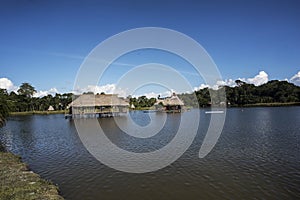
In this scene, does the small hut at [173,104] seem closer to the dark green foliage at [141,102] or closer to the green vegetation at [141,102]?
the green vegetation at [141,102]

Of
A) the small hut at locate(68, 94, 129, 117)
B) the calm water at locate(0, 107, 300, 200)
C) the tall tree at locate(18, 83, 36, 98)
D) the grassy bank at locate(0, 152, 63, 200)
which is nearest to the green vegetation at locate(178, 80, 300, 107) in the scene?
the small hut at locate(68, 94, 129, 117)

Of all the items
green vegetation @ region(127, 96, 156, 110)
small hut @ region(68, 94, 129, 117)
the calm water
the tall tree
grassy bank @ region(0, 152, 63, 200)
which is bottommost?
the calm water

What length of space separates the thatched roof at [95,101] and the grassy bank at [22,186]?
149 feet

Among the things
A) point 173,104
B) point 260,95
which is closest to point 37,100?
point 173,104

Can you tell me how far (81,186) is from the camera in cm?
1112

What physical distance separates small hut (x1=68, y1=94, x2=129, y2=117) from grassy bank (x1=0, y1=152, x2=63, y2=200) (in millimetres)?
45637

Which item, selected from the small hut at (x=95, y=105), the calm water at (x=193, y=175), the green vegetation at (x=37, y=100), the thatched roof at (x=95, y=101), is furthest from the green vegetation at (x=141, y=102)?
the calm water at (x=193, y=175)

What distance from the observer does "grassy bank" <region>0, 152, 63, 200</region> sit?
872 cm

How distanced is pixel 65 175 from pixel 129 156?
16.3ft

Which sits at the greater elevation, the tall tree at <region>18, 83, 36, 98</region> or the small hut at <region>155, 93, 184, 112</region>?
the tall tree at <region>18, 83, 36, 98</region>

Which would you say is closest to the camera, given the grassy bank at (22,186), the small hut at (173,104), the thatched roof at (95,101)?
the grassy bank at (22,186)

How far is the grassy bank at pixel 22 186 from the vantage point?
872cm

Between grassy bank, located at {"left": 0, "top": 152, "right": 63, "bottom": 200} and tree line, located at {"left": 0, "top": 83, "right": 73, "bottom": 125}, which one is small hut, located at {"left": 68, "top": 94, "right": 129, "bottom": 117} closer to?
tree line, located at {"left": 0, "top": 83, "right": 73, "bottom": 125}

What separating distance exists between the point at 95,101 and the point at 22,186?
49.9 metres
